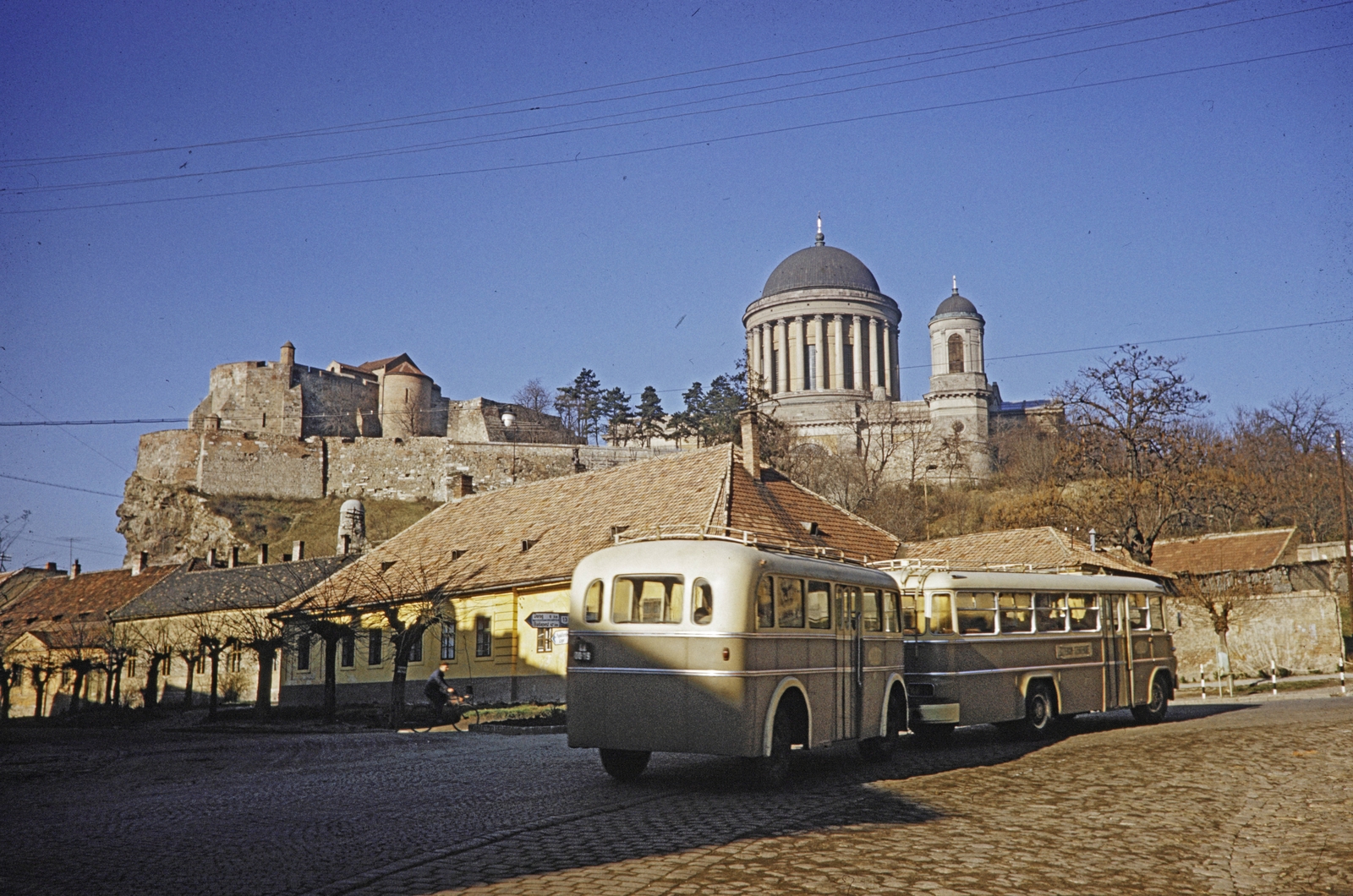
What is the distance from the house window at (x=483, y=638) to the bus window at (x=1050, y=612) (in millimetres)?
18295

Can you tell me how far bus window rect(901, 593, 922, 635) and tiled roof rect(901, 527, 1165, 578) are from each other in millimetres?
15388

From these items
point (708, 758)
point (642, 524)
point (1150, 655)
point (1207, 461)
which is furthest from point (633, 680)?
point (1207, 461)

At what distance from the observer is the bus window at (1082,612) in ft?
67.1

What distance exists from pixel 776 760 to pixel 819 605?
200 centimetres

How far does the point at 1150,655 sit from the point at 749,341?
98241mm

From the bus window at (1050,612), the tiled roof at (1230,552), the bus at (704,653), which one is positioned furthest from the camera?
the tiled roof at (1230,552)

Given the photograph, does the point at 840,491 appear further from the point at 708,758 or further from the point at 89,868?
the point at 89,868

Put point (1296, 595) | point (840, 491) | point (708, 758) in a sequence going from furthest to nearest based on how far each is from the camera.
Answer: point (840, 491) → point (1296, 595) → point (708, 758)

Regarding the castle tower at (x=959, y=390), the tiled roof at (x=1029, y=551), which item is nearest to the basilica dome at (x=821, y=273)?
the castle tower at (x=959, y=390)

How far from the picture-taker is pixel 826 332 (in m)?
114

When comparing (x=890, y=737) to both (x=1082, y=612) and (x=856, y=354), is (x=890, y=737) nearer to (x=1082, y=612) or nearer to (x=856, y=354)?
(x=1082, y=612)

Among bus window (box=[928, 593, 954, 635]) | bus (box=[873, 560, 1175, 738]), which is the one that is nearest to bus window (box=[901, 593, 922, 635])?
bus (box=[873, 560, 1175, 738])

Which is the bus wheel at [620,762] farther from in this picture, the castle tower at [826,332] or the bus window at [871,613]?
the castle tower at [826,332]

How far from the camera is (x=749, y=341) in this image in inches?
4712
